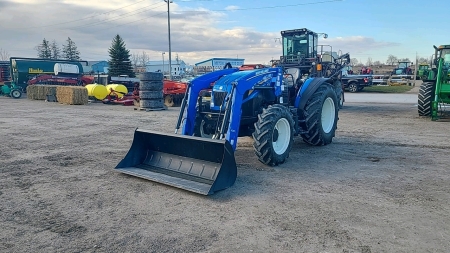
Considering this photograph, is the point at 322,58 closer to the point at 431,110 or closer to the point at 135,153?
the point at 431,110

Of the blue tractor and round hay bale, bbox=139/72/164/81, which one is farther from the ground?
round hay bale, bbox=139/72/164/81

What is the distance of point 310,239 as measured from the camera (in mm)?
3654

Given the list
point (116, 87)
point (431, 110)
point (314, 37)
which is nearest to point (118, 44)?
point (116, 87)

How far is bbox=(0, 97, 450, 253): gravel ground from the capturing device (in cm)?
362

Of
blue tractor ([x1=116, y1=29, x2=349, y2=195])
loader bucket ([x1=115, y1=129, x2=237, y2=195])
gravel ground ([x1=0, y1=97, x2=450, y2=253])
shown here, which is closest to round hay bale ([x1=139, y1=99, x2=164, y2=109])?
gravel ground ([x1=0, y1=97, x2=450, y2=253])

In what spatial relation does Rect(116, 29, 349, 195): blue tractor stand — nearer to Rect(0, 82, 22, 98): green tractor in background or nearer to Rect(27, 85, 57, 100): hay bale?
Rect(27, 85, 57, 100): hay bale

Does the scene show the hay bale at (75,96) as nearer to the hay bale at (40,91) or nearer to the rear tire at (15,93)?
the hay bale at (40,91)

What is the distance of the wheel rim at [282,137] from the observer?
6.33 m

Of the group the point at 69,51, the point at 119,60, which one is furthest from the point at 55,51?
the point at 119,60

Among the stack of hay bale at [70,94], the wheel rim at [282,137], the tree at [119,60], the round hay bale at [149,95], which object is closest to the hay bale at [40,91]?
the stack of hay bale at [70,94]

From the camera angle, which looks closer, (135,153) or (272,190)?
(272,190)

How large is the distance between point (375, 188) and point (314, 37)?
13478 millimetres

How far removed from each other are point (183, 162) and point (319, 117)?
11.4 feet

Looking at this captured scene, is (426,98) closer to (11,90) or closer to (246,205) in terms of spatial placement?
(246,205)
